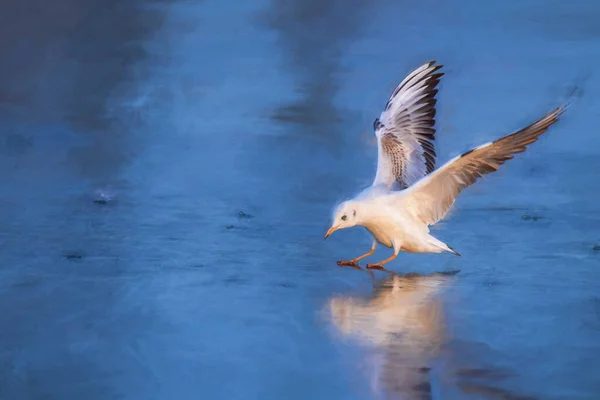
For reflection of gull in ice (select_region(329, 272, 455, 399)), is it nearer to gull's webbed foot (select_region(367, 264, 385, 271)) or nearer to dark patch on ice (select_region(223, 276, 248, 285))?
gull's webbed foot (select_region(367, 264, 385, 271))

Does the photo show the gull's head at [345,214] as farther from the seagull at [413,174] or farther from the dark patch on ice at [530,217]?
the dark patch on ice at [530,217]

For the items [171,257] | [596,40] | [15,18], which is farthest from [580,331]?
[15,18]

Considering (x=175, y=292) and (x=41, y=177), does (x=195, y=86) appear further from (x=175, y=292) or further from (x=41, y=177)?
(x=175, y=292)

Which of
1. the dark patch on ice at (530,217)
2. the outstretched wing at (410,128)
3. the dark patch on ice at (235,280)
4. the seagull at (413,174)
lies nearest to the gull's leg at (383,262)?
the seagull at (413,174)

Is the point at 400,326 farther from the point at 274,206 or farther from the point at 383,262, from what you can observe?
the point at 274,206

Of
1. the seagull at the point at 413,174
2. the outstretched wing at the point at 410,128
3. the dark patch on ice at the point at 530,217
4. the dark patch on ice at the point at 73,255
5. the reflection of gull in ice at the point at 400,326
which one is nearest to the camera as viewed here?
the reflection of gull in ice at the point at 400,326

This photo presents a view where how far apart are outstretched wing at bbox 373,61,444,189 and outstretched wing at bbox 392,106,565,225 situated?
0.35m

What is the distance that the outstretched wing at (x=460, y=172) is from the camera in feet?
15.2

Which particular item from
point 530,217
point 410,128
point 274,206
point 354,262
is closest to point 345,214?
point 354,262

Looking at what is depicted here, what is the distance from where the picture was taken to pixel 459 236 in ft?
17.9

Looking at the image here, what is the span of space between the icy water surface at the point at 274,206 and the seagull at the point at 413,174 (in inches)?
7.3

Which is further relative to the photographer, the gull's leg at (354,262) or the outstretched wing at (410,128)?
the outstretched wing at (410,128)

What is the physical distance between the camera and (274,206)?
236 inches

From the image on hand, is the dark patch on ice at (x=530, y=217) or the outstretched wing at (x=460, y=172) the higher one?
the outstretched wing at (x=460, y=172)
